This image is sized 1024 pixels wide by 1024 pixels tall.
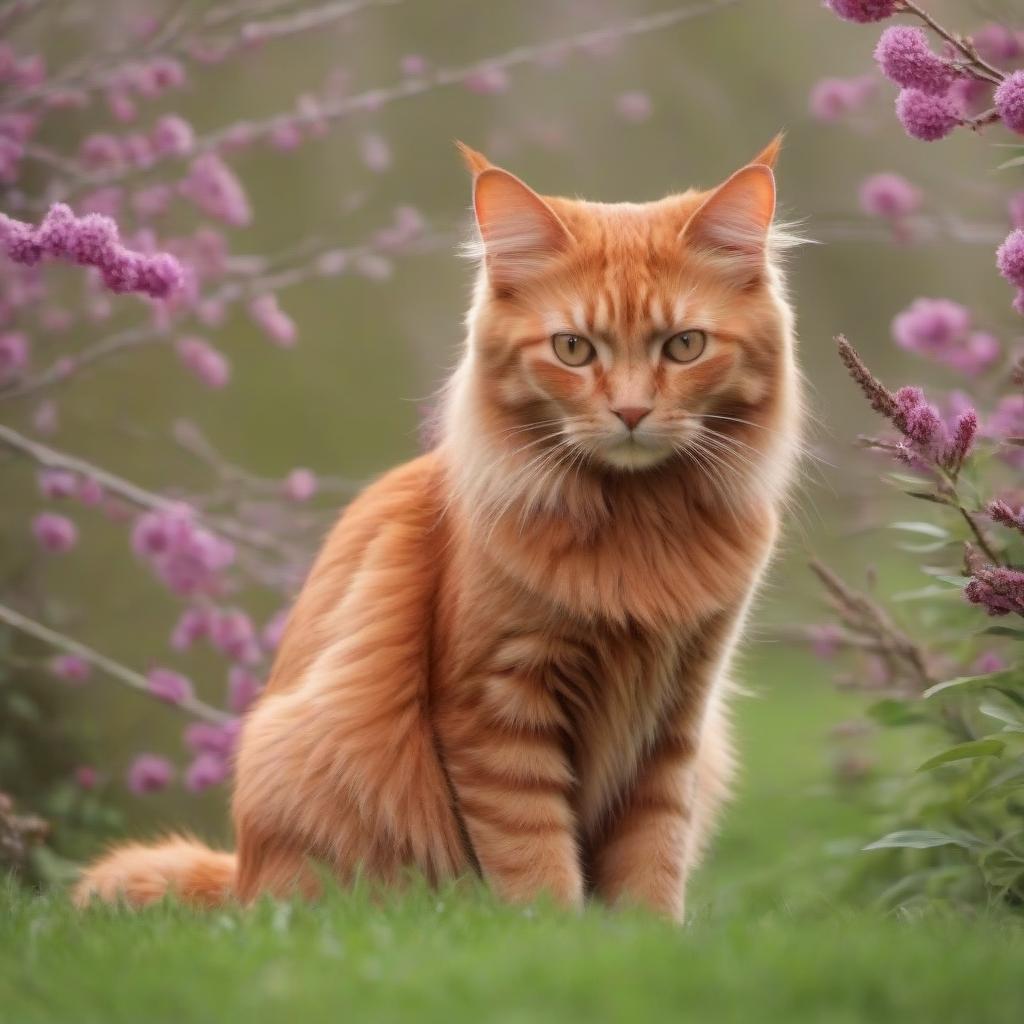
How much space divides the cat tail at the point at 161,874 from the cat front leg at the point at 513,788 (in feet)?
2.11

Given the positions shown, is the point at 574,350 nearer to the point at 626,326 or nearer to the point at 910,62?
the point at 626,326

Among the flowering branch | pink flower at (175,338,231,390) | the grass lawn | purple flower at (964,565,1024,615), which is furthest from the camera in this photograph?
pink flower at (175,338,231,390)

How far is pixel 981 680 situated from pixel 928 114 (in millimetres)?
979

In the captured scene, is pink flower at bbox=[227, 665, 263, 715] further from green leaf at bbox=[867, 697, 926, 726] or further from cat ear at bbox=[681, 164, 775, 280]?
cat ear at bbox=[681, 164, 775, 280]

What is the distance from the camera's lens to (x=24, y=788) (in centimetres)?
512

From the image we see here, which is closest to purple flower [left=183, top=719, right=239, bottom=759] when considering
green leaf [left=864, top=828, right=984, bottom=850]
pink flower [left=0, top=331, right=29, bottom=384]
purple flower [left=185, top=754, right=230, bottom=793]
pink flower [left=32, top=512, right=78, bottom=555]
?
purple flower [left=185, top=754, right=230, bottom=793]

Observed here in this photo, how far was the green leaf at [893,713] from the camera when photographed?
126 inches

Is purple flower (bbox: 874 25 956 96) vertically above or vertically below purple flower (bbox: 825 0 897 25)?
below

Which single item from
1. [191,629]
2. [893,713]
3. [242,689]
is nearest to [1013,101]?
[893,713]

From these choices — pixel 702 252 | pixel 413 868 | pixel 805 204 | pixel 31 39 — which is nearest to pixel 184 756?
pixel 31 39

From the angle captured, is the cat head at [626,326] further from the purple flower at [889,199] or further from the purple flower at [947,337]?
the purple flower at [889,199]

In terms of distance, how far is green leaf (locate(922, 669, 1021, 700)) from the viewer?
2.48 m

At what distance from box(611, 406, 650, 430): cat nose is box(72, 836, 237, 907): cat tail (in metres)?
1.32

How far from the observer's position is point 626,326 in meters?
2.68
